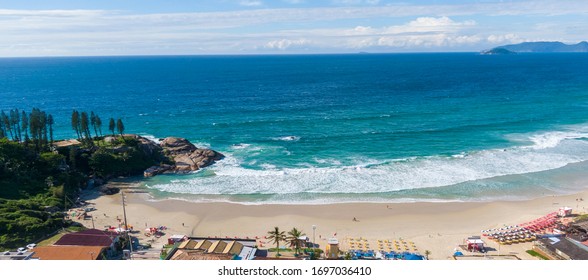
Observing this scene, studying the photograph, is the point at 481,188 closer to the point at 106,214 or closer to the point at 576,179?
the point at 576,179

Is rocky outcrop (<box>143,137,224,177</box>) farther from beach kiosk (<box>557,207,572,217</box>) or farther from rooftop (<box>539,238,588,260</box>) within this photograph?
beach kiosk (<box>557,207,572,217</box>)

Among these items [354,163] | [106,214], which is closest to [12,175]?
[106,214]

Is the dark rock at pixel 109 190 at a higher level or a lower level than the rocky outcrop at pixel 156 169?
lower

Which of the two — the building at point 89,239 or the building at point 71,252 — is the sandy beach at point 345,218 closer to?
the building at point 89,239

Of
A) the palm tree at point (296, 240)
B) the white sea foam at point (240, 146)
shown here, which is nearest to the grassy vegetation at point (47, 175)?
the white sea foam at point (240, 146)

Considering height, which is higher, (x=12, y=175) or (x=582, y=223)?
(x=12, y=175)

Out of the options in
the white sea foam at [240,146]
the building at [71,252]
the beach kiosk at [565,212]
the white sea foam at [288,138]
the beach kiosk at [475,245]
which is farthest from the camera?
the white sea foam at [288,138]
